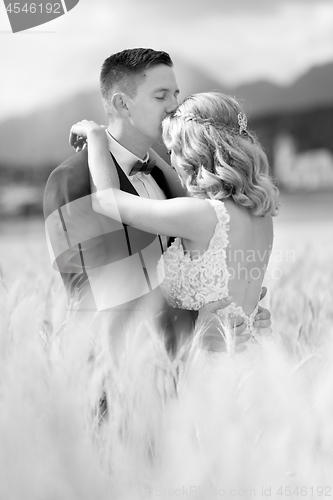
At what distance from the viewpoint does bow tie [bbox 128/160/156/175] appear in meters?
2.10

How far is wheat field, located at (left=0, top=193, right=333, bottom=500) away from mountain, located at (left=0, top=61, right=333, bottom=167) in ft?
9.06

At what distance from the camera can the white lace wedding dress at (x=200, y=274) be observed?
1.84m

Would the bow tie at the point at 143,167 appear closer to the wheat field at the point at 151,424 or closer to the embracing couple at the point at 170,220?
the embracing couple at the point at 170,220

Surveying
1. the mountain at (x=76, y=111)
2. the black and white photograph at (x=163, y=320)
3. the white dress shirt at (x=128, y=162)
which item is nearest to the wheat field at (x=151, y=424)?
the black and white photograph at (x=163, y=320)

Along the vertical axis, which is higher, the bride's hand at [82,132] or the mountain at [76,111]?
the bride's hand at [82,132]

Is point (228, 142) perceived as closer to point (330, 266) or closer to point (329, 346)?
point (329, 346)

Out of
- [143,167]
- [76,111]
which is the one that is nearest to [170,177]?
[143,167]

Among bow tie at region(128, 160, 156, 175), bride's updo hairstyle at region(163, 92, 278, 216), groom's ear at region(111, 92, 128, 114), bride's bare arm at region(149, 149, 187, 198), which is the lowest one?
bride's bare arm at region(149, 149, 187, 198)

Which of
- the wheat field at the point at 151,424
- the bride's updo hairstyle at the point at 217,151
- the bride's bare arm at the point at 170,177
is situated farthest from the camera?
the bride's bare arm at the point at 170,177

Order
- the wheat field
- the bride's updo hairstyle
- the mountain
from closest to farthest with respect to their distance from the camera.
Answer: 1. the wheat field
2. the bride's updo hairstyle
3. the mountain

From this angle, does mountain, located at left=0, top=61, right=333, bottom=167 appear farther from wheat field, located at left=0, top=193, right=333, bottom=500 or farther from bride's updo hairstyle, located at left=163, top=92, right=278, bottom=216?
wheat field, located at left=0, top=193, right=333, bottom=500

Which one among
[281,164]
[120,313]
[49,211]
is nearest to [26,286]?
[49,211]

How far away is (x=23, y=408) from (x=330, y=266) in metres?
2.05

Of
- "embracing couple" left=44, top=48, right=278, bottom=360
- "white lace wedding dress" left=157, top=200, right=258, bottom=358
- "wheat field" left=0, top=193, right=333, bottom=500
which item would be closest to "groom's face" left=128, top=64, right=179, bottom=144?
"embracing couple" left=44, top=48, right=278, bottom=360
